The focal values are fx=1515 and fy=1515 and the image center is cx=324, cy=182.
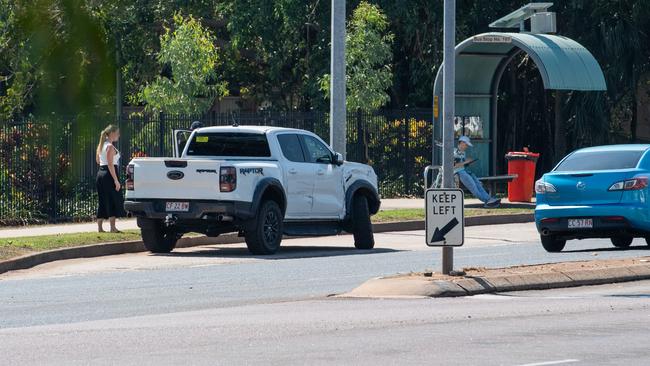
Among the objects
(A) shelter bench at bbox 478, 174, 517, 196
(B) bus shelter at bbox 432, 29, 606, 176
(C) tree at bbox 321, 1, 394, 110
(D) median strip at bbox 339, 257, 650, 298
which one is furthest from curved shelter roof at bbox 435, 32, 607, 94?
(D) median strip at bbox 339, 257, 650, 298

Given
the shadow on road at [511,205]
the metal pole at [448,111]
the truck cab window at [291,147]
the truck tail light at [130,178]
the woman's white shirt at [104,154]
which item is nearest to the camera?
the metal pole at [448,111]

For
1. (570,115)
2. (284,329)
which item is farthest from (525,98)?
(284,329)

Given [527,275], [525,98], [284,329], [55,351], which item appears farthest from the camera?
[525,98]

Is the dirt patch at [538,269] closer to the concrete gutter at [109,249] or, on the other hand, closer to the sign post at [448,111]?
the sign post at [448,111]

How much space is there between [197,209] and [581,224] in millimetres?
5568

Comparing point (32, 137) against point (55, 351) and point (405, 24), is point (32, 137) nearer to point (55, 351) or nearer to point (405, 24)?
point (405, 24)

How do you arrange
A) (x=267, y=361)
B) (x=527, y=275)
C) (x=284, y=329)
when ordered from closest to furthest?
1. (x=267, y=361)
2. (x=284, y=329)
3. (x=527, y=275)

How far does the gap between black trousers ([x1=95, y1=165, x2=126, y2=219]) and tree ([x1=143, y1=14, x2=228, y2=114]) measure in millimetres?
15884

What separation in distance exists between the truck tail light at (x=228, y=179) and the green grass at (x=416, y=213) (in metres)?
7.29

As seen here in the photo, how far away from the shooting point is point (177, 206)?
22375 mm

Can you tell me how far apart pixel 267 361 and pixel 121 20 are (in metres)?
35.6

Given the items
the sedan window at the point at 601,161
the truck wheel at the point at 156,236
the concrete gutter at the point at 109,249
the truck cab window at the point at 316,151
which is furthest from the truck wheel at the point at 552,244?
the concrete gutter at the point at 109,249

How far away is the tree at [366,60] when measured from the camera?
41.3 metres

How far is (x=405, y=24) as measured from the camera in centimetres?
4334
